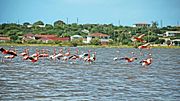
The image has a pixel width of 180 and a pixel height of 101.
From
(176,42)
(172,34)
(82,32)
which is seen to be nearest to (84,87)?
(176,42)

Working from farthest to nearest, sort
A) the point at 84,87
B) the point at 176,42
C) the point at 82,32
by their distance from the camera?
→ the point at 82,32
the point at 176,42
the point at 84,87

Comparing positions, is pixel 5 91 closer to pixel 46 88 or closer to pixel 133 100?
pixel 46 88

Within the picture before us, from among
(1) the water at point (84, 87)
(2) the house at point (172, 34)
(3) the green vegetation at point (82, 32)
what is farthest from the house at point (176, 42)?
(1) the water at point (84, 87)

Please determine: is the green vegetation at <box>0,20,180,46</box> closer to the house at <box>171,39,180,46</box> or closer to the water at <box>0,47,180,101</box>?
the house at <box>171,39,180,46</box>

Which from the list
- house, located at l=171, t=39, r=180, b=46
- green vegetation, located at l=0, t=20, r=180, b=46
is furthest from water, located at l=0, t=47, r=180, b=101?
house, located at l=171, t=39, r=180, b=46

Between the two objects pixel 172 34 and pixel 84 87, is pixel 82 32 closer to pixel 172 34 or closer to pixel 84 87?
pixel 172 34

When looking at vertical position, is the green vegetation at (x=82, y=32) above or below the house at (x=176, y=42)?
above

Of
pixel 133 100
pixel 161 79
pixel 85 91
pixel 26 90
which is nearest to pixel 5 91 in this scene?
pixel 26 90

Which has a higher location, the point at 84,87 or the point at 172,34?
the point at 172,34

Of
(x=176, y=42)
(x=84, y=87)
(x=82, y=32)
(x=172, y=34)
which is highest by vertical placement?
(x=82, y=32)

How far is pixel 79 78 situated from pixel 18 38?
3379 inches

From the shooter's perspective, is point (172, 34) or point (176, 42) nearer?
point (176, 42)

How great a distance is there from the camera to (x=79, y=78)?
25422 millimetres

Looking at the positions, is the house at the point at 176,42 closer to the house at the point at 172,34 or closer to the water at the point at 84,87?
the house at the point at 172,34
